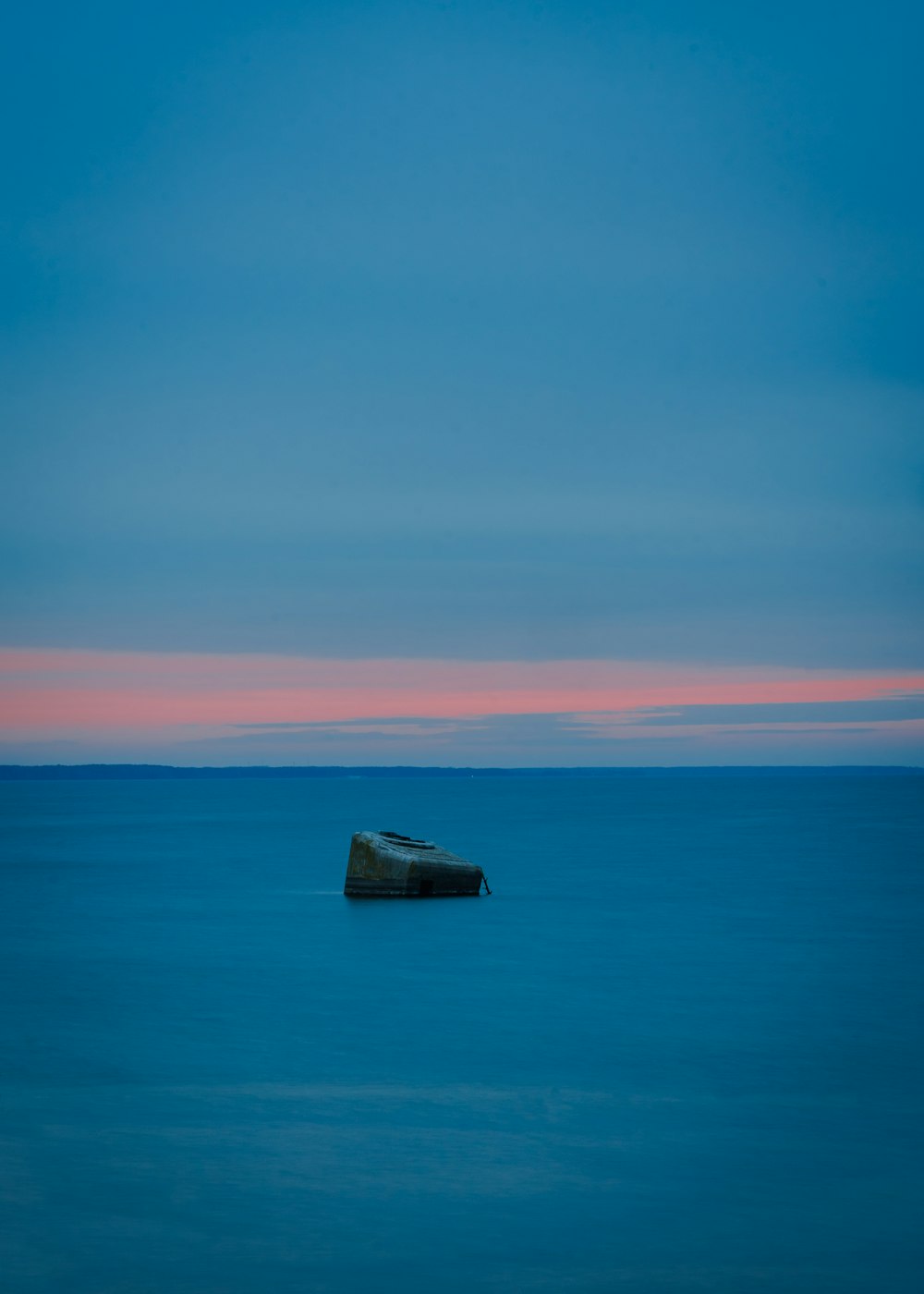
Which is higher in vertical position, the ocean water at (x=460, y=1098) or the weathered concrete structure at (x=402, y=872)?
the weathered concrete structure at (x=402, y=872)

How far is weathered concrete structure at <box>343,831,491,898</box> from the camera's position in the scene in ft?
120

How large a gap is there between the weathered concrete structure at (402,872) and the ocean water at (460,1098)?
25.1 inches

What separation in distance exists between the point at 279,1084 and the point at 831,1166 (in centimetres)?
721

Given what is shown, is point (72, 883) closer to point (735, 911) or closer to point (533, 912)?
point (533, 912)

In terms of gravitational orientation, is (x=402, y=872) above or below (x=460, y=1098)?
above

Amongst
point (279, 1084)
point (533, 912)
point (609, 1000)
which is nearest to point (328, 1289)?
point (279, 1084)

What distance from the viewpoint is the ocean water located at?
1062 centimetres

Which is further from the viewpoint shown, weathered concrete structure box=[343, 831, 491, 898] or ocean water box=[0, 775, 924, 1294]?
weathered concrete structure box=[343, 831, 491, 898]

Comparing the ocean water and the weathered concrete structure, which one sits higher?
the weathered concrete structure

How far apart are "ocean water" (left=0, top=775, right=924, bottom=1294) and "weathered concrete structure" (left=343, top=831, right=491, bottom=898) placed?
0.64 m

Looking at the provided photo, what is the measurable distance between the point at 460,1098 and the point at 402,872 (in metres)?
20.5

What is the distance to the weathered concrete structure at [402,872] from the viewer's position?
120ft

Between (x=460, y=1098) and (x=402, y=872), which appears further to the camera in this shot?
(x=402, y=872)

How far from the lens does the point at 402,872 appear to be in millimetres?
36344
